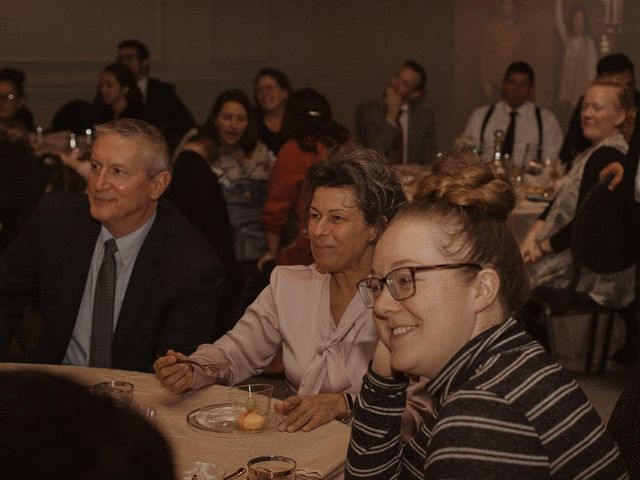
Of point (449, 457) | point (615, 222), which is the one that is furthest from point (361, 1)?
point (449, 457)

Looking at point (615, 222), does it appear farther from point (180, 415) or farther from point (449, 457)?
point (449, 457)

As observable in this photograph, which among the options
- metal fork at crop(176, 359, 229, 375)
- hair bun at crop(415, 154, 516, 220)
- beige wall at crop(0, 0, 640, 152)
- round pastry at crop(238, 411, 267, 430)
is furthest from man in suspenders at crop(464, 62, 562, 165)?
hair bun at crop(415, 154, 516, 220)

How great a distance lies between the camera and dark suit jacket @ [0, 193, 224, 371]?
308 centimetres

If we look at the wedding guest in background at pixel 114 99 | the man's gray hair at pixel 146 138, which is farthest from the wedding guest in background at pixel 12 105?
the man's gray hair at pixel 146 138

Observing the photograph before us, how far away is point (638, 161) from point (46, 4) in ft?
19.8

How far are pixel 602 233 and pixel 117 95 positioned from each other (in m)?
3.99

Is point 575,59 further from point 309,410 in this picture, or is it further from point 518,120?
point 309,410

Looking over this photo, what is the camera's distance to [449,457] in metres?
1.56

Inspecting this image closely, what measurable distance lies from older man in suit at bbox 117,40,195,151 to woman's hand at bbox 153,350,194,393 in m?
5.84

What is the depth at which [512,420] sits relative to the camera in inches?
62.6

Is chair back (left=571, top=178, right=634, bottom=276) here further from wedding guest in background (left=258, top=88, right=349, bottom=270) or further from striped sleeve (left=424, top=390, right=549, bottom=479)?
striped sleeve (left=424, top=390, right=549, bottom=479)

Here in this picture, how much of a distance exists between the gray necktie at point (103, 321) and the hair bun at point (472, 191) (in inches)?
55.7

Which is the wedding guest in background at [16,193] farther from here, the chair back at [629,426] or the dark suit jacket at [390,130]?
the chair back at [629,426]

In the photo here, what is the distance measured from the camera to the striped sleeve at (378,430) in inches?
77.9
